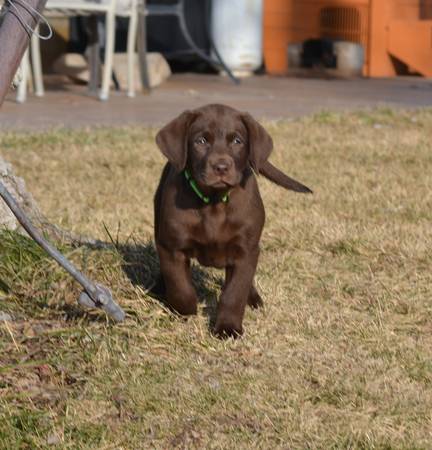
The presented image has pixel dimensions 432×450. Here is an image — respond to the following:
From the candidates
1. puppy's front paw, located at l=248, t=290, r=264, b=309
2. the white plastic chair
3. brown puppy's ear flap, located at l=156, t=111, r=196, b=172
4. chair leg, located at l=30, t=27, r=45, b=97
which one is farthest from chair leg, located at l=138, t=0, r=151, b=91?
brown puppy's ear flap, located at l=156, t=111, r=196, b=172

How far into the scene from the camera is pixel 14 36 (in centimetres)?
382

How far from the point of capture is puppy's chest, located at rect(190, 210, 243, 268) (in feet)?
13.6

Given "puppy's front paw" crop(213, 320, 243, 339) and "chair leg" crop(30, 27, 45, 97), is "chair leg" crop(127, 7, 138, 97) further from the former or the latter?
"puppy's front paw" crop(213, 320, 243, 339)

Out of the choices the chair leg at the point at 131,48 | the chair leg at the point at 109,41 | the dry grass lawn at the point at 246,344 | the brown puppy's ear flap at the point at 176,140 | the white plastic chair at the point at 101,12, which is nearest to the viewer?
the dry grass lawn at the point at 246,344

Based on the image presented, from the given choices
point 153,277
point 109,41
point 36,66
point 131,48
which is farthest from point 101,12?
point 153,277

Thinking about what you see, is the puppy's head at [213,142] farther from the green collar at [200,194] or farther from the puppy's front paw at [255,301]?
the puppy's front paw at [255,301]

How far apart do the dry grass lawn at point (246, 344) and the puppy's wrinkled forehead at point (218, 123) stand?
656 millimetres

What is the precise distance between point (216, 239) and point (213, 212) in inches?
3.6

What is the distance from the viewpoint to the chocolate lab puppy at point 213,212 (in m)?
4.14

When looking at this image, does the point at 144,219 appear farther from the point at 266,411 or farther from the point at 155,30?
the point at 155,30

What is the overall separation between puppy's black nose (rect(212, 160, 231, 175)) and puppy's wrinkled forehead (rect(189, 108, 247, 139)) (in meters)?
0.15

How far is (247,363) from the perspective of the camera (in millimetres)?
3912

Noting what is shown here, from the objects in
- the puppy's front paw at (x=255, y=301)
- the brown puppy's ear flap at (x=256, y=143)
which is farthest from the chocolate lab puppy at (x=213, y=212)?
the puppy's front paw at (x=255, y=301)

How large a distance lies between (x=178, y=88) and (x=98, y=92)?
96 centimetres
